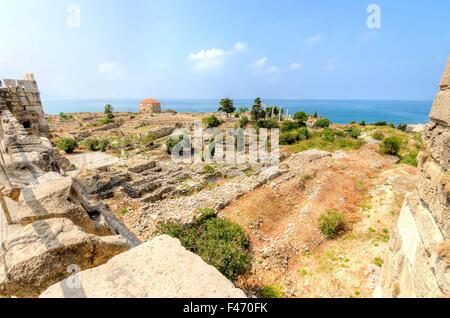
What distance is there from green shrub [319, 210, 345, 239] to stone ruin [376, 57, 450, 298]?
6349 mm

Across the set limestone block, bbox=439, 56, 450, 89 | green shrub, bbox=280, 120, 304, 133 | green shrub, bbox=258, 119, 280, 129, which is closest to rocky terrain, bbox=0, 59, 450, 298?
limestone block, bbox=439, 56, 450, 89

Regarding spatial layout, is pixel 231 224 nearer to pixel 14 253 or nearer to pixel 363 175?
pixel 14 253

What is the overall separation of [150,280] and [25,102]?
28.7 feet

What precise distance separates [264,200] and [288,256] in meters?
3.97

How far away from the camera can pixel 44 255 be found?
1.92m

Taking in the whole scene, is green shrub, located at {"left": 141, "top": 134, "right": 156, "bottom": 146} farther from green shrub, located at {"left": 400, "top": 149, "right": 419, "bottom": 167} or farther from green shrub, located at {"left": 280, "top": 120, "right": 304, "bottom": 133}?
green shrub, located at {"left": 400, "top": 149, "right": 419, "bottom": 167}

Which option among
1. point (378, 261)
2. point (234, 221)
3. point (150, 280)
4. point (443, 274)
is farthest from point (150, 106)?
point (443, 274)

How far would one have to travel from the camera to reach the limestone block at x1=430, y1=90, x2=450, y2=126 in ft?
10.2

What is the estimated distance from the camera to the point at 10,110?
7.30 m

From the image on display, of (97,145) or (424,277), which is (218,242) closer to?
(424,277)


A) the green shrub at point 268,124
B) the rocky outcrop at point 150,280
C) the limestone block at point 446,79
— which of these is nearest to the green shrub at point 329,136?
the green shrub at point 268,124

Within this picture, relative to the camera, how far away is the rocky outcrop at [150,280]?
1628 mm

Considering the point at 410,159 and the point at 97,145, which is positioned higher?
the point at 410,159
